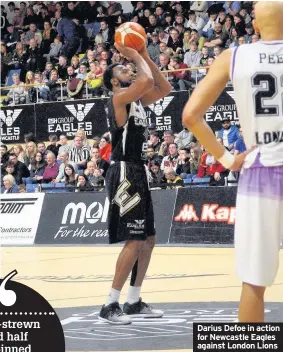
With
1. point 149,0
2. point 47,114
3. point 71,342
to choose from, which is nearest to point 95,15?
point 149,0

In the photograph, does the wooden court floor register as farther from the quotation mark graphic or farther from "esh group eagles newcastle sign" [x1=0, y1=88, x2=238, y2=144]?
"esh group eagles newcastle sign" [x1=0, y1=88, x2=238, y2=144]

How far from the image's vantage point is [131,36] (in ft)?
25.5

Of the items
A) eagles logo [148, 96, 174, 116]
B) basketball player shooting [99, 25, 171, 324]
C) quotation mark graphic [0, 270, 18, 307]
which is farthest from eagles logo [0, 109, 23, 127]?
quotation mark graphic [0, 270, 18, 307]

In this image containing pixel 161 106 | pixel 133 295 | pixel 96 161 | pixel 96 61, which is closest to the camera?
pixel 133 295

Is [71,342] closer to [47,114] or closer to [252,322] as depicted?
[252,322]

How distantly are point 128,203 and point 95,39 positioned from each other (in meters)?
16.9

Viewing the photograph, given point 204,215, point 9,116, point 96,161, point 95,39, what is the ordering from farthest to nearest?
point 95,39 → point 9,116 → point 96,161 → point 204,215

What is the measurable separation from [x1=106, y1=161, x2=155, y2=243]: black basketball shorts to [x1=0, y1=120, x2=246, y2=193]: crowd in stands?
8.55m

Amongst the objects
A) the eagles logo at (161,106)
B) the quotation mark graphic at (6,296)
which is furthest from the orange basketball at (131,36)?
the eagles logo at (161,106)

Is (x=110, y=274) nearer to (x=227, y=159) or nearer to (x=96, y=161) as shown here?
(x=227, y=159)

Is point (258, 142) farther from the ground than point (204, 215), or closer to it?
farther from the ground

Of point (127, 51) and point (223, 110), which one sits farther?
point (223, 110)

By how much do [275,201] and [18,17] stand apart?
23.3 metres
